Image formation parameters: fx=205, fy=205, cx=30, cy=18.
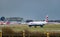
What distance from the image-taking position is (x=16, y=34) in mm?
22922

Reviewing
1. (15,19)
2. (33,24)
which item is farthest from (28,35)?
(15,19)

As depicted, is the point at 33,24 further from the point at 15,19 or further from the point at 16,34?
the point at 15,19

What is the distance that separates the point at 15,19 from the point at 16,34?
106233mm

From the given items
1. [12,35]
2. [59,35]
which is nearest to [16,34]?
[12,35]

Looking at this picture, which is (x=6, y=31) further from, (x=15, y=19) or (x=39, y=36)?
(x=15, y=19)

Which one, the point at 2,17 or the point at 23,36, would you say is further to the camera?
the point at 2,17

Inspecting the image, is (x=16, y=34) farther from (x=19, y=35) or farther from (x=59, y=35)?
(x=59, y=35)

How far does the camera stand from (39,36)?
2186cm

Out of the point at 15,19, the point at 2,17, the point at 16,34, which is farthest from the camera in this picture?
the point at 15,19

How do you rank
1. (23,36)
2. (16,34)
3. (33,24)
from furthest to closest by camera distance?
(33,24) → (16,34) → (23,36)

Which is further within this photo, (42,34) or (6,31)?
(6,31)

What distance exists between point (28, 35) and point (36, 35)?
36.1 inches

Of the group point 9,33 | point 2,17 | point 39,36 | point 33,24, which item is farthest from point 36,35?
point 2,17

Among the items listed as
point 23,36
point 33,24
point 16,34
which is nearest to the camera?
point 23,36
